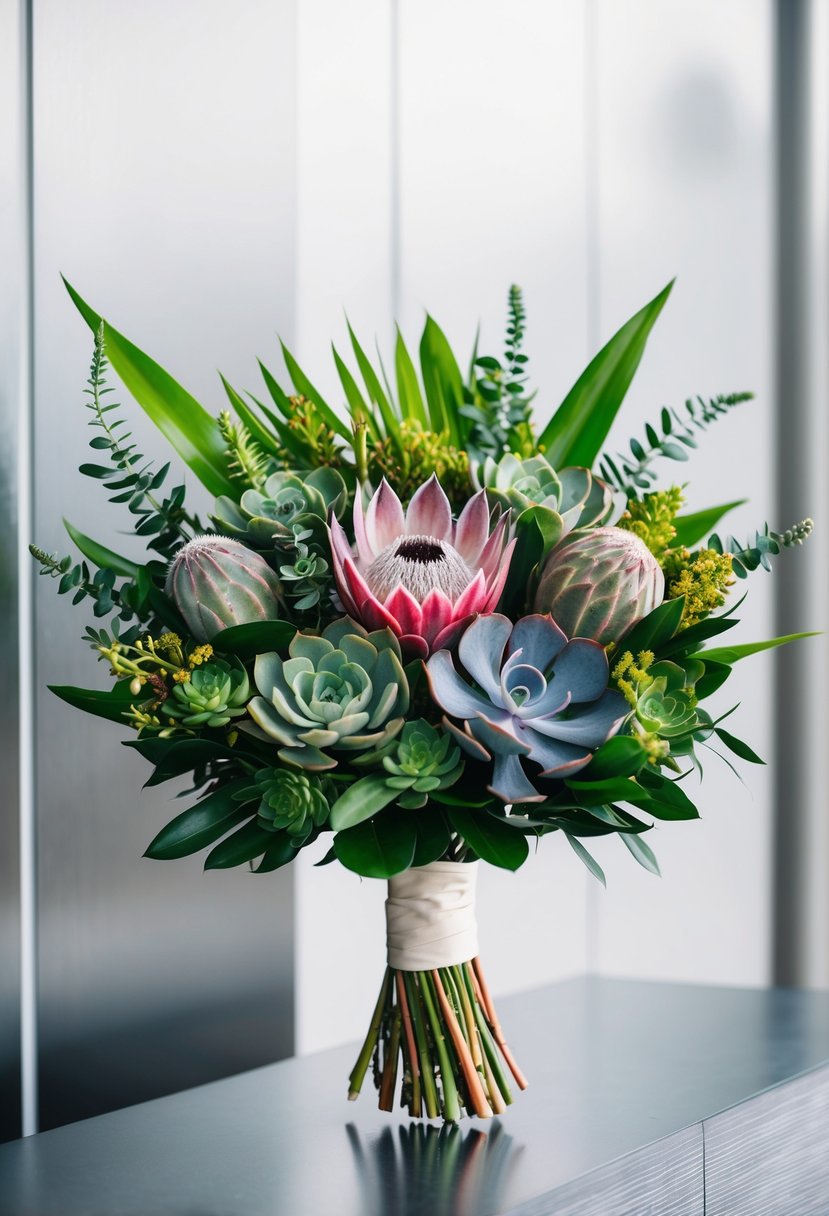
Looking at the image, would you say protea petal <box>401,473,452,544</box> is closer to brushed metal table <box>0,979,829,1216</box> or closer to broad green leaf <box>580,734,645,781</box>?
broad green leaf <box>580,734,645,781</box>

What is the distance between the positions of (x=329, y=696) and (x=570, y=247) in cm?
120

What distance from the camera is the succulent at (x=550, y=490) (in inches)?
37.7

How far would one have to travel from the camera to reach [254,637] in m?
0.88

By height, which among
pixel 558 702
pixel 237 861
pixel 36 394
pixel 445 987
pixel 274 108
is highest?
pixel 274 108

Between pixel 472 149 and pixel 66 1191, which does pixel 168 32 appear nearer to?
pixel 472 149

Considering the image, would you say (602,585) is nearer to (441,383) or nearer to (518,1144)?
(441,383)

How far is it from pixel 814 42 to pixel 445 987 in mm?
2067

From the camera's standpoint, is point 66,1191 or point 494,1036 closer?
point 66,1191

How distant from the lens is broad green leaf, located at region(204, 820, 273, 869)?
2.95ft

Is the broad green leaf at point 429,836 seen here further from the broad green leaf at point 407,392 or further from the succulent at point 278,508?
the broad green leaf at point 407,392

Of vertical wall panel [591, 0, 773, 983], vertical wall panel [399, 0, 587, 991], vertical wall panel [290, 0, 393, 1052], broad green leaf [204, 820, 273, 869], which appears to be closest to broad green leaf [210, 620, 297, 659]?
broad green leaf [204, 820, 273, 869]

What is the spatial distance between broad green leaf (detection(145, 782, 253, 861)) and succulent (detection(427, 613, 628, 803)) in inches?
6.0

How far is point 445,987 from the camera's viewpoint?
3.26 feet

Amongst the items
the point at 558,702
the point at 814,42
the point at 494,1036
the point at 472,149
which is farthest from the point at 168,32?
the point at 814,42
